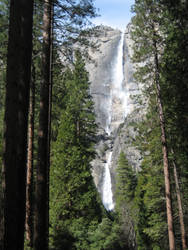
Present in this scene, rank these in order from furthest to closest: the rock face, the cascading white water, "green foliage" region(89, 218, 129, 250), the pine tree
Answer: the rock face → the cascading white water → "green foliage" region(89, 218, 129, 250) → the pine tree

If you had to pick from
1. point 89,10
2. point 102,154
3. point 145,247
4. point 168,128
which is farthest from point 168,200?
point 102,154

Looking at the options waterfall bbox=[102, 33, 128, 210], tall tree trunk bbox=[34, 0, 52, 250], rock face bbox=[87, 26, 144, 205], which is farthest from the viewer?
waterfall bbox=[102, 33, 128, 210]

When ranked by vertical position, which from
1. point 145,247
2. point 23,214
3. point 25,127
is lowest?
point 145,247

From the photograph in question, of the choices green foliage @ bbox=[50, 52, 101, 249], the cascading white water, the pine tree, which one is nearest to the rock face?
the cascading white water

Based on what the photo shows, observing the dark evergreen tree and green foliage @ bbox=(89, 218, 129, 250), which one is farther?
the dark evergreen tree

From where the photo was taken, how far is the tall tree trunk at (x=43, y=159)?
5191mm

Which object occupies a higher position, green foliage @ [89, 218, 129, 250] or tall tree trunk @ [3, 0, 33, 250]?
tall tree trunk @ [3, 0, 33, 250]

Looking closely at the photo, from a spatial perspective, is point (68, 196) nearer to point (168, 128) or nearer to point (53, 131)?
point (168, 128)

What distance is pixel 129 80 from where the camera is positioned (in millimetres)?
73250

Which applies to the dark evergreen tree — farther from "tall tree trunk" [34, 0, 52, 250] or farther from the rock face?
"tall tree trunk" [34, 0, 52, 250]

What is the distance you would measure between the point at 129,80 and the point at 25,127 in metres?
72.1

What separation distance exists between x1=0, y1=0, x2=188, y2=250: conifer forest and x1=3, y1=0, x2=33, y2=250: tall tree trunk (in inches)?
0.4

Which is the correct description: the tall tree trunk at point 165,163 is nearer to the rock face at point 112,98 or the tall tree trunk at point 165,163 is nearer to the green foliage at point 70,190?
the green foliage at point 70,190

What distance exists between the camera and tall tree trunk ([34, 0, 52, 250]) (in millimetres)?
5191
